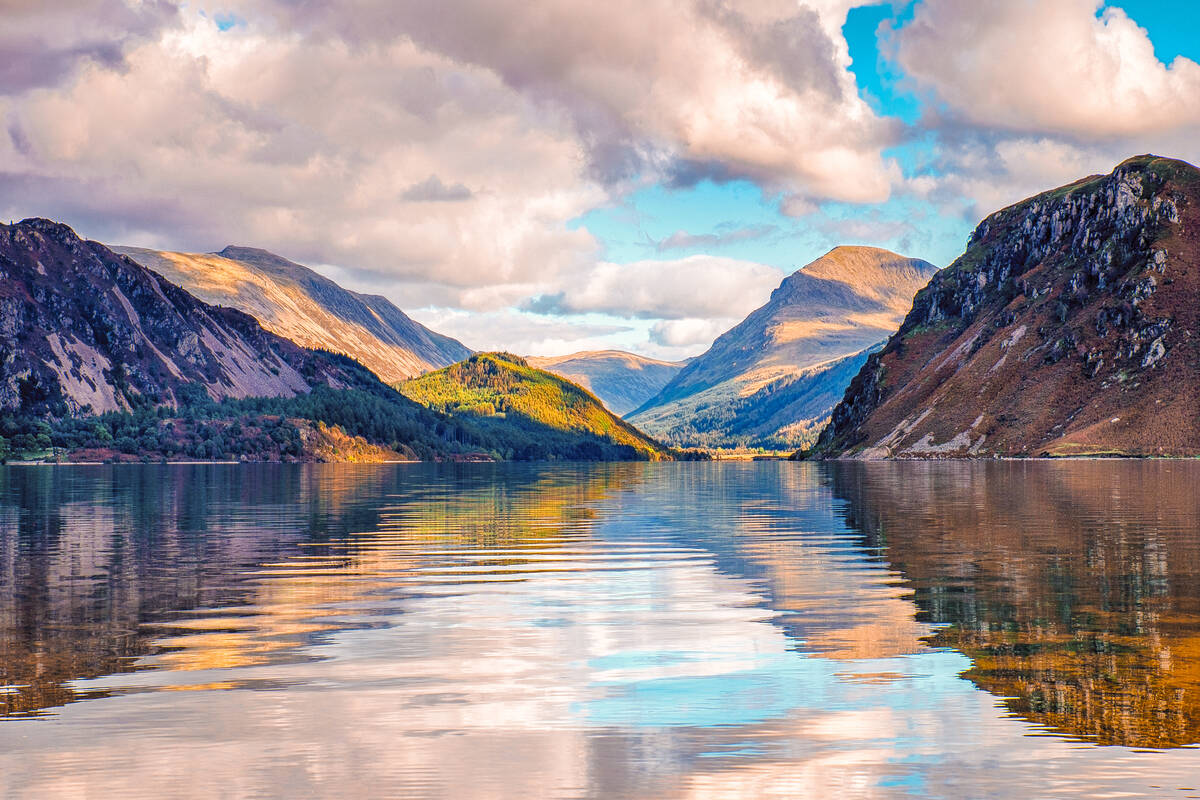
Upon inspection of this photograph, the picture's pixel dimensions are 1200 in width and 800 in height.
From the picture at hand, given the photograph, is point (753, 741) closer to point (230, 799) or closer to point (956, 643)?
point (230, 799)

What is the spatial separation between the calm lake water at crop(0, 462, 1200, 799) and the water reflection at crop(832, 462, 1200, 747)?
0.49 feet

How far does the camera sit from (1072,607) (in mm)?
35781

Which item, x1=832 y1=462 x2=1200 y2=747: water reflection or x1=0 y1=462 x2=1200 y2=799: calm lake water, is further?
x1=832 y1=462 x2=1200 y2=747: water reflection

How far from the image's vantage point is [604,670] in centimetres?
2681

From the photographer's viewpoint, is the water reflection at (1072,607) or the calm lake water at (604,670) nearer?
the calm lake water at (604,670)

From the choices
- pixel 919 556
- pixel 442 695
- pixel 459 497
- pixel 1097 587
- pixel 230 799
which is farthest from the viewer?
pixel 459 497

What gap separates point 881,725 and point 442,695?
947 cm

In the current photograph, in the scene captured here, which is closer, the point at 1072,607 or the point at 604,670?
the point at 604,670

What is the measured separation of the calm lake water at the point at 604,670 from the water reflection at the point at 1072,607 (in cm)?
15

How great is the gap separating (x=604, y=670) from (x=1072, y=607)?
58.6ft

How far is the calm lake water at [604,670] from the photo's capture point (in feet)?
60.0

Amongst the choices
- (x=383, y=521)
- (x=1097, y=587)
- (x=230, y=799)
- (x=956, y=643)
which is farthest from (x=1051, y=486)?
(x=230, y=799)

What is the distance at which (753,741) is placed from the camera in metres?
20.0

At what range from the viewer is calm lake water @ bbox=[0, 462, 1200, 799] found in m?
18.3
